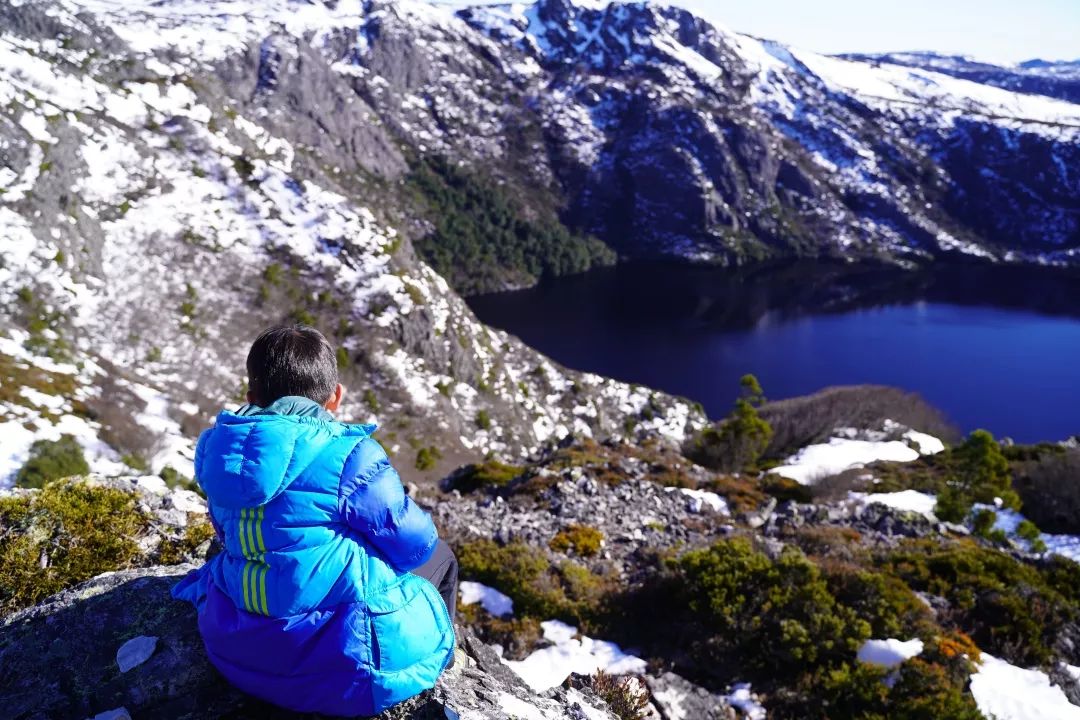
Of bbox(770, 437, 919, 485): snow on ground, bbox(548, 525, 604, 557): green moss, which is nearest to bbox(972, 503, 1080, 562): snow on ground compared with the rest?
bbox(770, 437, 919, 485): snow on ground

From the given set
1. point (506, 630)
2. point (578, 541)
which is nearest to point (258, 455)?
point (506, 630)

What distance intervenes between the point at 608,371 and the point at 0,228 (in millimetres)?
77086

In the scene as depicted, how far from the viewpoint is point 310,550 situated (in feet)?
12.2

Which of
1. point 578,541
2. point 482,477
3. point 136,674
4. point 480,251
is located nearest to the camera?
point 136,674

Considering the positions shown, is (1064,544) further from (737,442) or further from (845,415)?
(845,415)

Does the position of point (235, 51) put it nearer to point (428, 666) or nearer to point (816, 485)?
point (816, 485)

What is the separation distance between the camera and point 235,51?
14850cm

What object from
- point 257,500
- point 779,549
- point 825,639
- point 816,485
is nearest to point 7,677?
point 257,500

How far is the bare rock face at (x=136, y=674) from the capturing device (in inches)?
175

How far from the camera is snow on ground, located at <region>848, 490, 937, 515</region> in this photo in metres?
26.5

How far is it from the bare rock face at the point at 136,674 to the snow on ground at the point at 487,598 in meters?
5.58

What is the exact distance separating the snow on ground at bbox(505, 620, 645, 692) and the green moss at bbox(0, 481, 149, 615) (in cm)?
500

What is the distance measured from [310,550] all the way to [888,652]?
921 cm

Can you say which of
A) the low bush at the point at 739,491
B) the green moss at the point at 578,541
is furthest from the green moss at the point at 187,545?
the low bush at the point at 739,491
